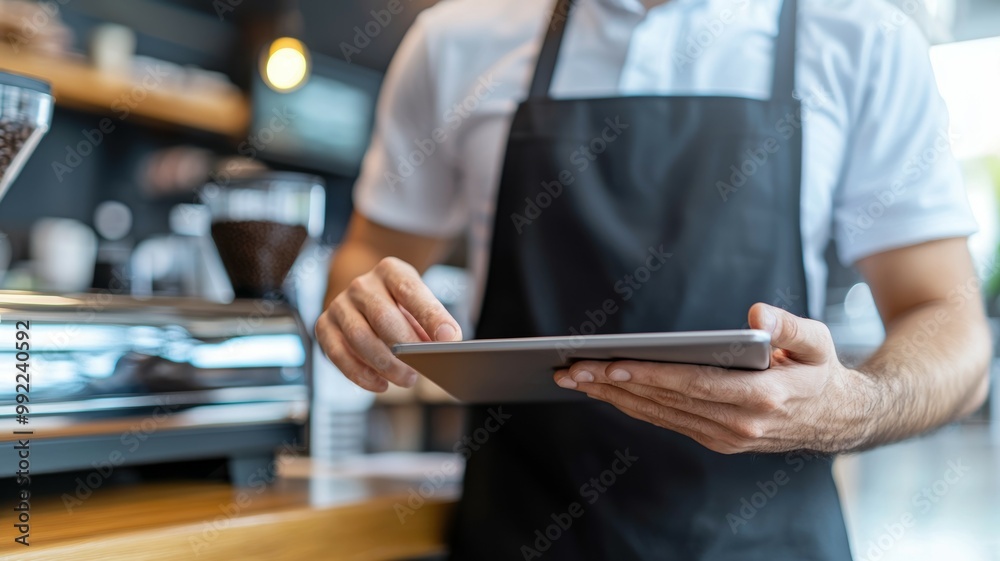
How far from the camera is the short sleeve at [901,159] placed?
3.31ft

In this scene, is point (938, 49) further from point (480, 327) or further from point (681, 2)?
point (480, 327)

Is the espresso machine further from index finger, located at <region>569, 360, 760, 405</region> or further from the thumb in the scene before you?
the thumb

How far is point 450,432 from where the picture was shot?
314 centimetres

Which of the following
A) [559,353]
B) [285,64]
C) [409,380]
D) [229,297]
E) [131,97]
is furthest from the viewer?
[131,97]

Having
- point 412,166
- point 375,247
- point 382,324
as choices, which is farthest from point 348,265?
point 382,324

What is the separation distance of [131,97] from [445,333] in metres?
2.39

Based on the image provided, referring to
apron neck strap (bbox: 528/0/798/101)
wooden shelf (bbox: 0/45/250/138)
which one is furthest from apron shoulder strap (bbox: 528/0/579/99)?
wooden shelf (bbox: 0/45/250/138)

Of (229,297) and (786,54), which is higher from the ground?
(786,54)

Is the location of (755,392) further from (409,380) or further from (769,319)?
(409,380)

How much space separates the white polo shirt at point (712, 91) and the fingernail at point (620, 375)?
48 centimetres

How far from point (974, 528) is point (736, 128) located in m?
2.72

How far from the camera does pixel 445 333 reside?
28.6 inches

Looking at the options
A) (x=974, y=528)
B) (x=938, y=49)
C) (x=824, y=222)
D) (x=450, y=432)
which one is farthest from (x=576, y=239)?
(x=938, y=49)

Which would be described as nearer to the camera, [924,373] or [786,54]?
→ [924,373]
